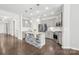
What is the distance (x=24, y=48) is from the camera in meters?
1.99

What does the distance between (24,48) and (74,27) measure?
4.32ft

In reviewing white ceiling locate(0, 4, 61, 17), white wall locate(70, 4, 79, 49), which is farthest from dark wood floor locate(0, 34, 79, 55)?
white ceiling locate(0, 4, 61, 17)

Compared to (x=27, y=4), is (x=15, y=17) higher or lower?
lower

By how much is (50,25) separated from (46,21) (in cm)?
13

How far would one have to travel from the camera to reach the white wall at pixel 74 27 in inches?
80.4

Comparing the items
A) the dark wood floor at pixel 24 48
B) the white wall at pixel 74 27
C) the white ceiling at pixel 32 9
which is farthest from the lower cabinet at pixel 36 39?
the white wall at pixel 74 27

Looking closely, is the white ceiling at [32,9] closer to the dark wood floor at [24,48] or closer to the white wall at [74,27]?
the white wall at [74,27]

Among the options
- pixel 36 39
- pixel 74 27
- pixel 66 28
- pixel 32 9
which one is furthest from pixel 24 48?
pixel 74 27

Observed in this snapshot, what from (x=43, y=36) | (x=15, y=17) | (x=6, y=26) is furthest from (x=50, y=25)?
(x=6, y=26)

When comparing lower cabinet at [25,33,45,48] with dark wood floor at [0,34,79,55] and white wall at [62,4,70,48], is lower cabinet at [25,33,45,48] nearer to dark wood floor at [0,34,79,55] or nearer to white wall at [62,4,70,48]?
dark wood floor at [0,34,79,55]

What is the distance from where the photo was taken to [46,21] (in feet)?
6.25

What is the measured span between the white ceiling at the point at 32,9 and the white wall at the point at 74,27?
0.45 metres

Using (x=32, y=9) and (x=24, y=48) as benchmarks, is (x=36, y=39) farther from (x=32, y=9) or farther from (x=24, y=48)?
(x=32, y=9)
